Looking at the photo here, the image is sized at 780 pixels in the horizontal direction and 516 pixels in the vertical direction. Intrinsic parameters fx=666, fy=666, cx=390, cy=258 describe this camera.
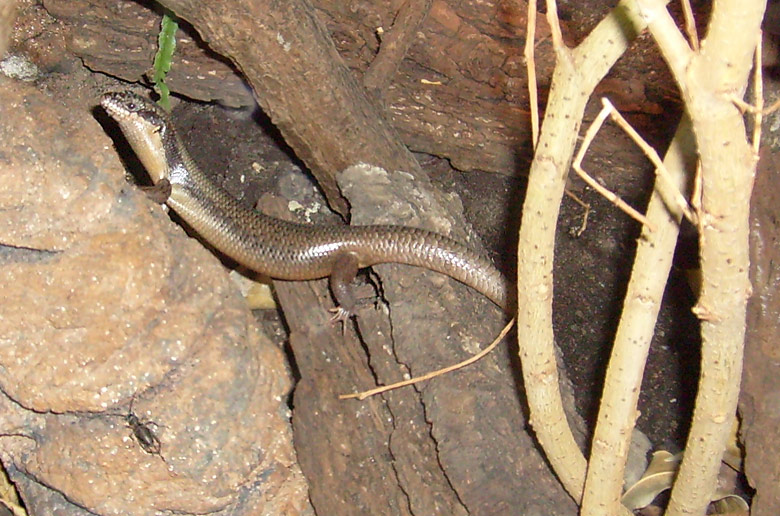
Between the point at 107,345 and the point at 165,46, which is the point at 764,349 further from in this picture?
the point at 165,46

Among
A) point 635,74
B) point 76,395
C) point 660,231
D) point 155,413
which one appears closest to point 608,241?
point 635,74

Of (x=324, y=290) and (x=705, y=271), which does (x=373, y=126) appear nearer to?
(x=324, y=290)

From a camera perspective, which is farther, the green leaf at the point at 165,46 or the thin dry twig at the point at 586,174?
the green leaf at the point at 165,46

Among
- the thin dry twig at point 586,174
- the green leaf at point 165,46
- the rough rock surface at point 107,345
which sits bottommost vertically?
the rough rock surface at point 107,345

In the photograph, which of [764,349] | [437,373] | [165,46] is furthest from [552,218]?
[165,46]

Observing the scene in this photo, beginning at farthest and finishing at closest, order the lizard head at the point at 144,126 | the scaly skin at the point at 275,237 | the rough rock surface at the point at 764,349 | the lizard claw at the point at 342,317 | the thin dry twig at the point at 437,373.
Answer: the lizard head at the point at 144,126
the lizard claw at the point at 342,317
the scaly skin at the point at 275,237
the thin dry twig at the point at 437,373
the rough rock surface at the point at 764,349

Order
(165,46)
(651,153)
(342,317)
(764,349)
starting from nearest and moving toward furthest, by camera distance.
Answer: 1. (651,153)
2. (764,349)
3. (342,317)
4. (165,46)

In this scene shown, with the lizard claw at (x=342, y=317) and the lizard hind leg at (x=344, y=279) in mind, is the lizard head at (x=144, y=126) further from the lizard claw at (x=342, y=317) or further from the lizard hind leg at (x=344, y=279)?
the lizard claw at (x=342, y=317)

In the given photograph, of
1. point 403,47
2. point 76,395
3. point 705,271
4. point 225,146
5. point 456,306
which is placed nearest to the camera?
point 705,271

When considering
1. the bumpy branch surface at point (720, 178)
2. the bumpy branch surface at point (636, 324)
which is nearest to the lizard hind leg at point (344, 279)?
the bumpy branch surface at point (636, 324)
